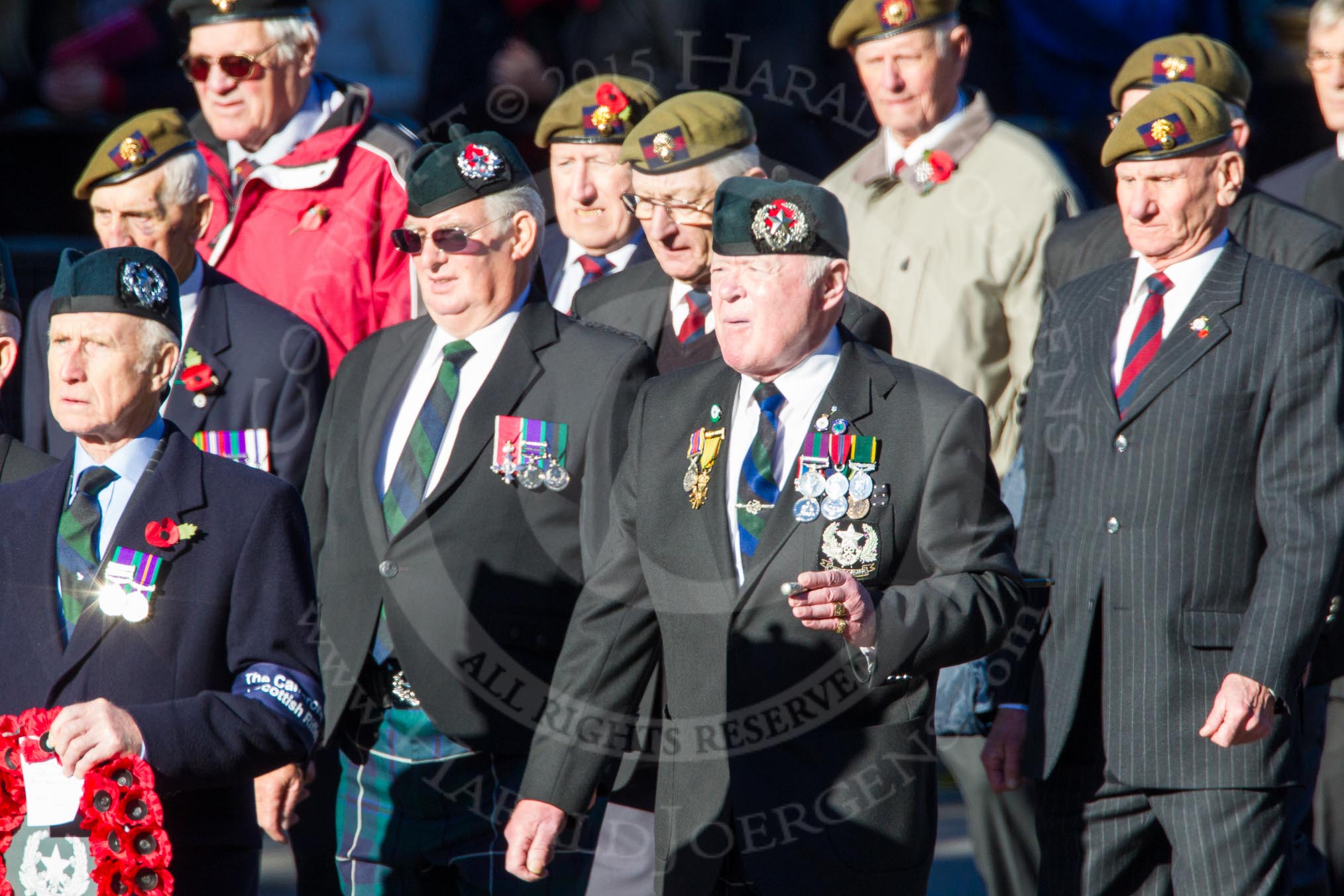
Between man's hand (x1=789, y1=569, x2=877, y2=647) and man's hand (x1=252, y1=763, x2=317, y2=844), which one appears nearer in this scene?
man's hand (x1=789, y1=569, x2=877, y2=647)

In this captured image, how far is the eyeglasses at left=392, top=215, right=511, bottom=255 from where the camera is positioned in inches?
192

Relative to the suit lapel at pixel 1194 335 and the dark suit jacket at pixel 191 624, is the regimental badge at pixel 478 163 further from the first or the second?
the suit lapel at pixel 1194 335

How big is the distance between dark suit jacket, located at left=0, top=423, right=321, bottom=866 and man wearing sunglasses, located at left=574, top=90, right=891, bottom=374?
1477mm

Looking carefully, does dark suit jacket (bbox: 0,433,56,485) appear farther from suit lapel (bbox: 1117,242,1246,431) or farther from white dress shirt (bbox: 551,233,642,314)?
suit lapel (bbox: 1117,242,1246,431)

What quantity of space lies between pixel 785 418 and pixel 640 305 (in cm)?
147

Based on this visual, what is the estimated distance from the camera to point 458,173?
4.94 m

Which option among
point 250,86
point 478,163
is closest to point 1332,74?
point 478,163

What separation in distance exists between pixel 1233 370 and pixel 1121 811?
107 cm

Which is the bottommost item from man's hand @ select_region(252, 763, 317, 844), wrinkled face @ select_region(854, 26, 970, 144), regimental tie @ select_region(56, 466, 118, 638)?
man's hand @ select_region(252, 763, 317, 844)

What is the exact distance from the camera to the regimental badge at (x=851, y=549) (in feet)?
13.1

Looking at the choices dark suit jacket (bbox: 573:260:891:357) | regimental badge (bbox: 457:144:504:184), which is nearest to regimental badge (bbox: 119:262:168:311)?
regimental badge (bbox: 457:144:504:184)

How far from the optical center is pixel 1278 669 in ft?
14.7

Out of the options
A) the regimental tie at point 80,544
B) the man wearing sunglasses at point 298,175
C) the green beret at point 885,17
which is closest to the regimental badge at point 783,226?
the regimental tie at point 80,544

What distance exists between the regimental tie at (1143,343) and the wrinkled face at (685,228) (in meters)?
1.11
